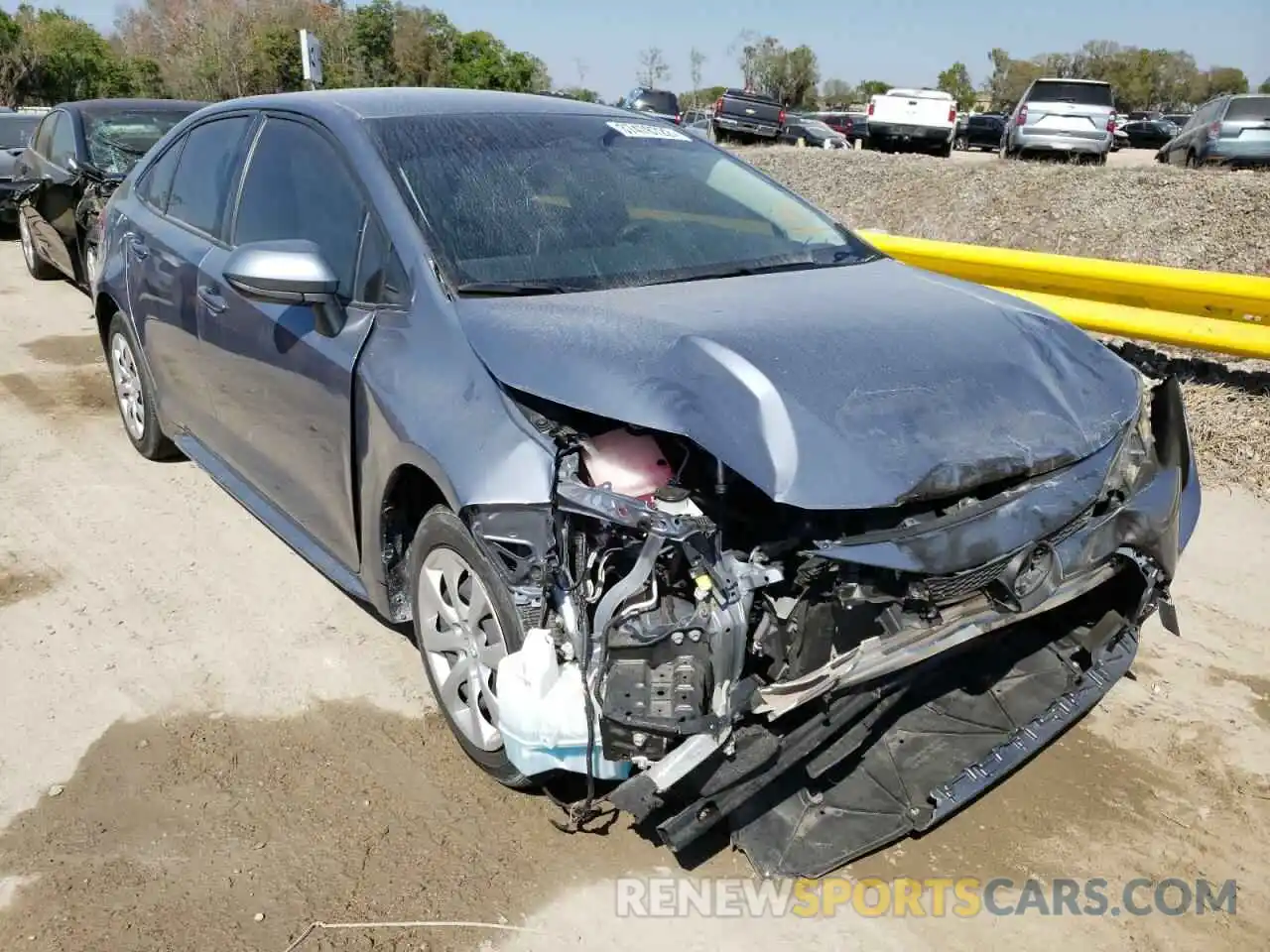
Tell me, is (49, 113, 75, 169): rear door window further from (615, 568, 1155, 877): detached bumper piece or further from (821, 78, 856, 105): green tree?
(821, 78, 856, 105): green tree

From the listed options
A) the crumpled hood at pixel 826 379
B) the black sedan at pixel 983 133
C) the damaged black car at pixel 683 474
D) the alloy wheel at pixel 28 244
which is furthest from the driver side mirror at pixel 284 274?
the black sedan at pixel 983 133

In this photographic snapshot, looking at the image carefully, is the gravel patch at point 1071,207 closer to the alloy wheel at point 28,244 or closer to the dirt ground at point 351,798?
the dirt ground at point 351,798

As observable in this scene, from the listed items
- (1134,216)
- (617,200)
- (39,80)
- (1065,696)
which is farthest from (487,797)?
(39,80)

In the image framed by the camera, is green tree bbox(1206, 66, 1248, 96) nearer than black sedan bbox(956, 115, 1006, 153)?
No

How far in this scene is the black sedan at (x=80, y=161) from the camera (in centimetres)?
841

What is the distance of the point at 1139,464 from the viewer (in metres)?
2.95

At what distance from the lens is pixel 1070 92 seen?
16.3 m

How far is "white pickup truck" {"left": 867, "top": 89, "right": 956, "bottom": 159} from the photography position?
19906 millimetres

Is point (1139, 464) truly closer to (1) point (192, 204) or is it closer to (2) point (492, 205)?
(2) point (492, 205)

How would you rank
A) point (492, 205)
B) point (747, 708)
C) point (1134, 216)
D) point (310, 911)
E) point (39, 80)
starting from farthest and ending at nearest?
point (39, 80) → point (1134, 216) → point (492, 205) → point (310, 911) → point (747, 708)

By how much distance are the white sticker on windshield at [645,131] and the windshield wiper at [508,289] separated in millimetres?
1140

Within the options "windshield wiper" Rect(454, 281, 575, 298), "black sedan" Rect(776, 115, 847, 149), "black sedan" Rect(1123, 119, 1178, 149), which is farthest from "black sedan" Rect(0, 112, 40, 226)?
"black sedan" Rect(1123, 119, 1178, 149)

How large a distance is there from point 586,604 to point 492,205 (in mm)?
1425

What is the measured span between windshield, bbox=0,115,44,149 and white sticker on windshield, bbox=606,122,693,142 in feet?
41.8
